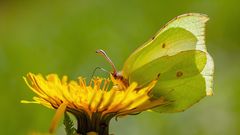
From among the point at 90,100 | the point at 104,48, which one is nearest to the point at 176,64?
the point at 90,100

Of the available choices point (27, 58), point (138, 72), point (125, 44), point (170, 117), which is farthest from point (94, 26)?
point (138, 72)

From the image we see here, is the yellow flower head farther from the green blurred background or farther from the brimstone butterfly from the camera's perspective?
the green blurred background

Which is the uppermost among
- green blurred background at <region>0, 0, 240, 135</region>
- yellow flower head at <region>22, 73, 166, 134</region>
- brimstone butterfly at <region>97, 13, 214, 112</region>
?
green blurred background at <region>0, 0, 240, 135</region>

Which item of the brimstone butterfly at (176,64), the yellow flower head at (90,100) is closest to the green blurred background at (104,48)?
the brimstone butterfly at (176,64)

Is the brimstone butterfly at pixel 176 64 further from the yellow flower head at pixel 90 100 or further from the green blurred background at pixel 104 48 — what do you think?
the green blurred background at pixel 104 48

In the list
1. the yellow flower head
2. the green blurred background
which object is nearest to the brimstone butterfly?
the yellow flower head

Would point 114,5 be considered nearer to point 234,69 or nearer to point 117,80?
point 234,69

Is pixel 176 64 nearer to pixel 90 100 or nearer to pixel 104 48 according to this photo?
pixel 90 100
